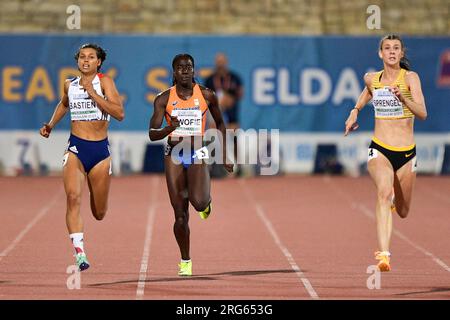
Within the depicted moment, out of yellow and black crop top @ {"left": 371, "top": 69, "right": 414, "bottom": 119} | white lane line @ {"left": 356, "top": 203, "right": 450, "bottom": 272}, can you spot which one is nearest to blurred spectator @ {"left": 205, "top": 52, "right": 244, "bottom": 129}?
white lane line @ {"left": 356, "top": 203, "right": 450, "bottom": 272}

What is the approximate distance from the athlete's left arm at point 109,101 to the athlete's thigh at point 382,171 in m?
2.35

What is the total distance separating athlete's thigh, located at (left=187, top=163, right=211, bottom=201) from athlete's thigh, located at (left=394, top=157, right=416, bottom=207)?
181cm

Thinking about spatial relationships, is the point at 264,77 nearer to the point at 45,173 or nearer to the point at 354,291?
the point at 45,173

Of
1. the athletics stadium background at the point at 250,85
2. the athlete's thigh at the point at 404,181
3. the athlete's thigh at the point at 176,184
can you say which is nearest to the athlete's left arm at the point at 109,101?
the athlete's thigh at the point at 176,184

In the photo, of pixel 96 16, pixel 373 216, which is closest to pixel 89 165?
pixel 373 216

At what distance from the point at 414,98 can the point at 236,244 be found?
160 inches

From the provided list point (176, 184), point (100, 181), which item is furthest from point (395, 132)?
point (100, 181)

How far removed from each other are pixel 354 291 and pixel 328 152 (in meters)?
15.0

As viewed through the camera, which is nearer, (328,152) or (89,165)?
(89,165)

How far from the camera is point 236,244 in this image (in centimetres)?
1617

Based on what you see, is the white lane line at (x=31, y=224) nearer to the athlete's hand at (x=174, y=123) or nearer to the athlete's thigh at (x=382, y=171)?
the athlete's hand at (x=174, y=123)

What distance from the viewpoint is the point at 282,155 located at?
26.7 metres

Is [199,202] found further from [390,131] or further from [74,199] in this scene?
[390,131]

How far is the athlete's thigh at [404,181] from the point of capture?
42.9 feet
